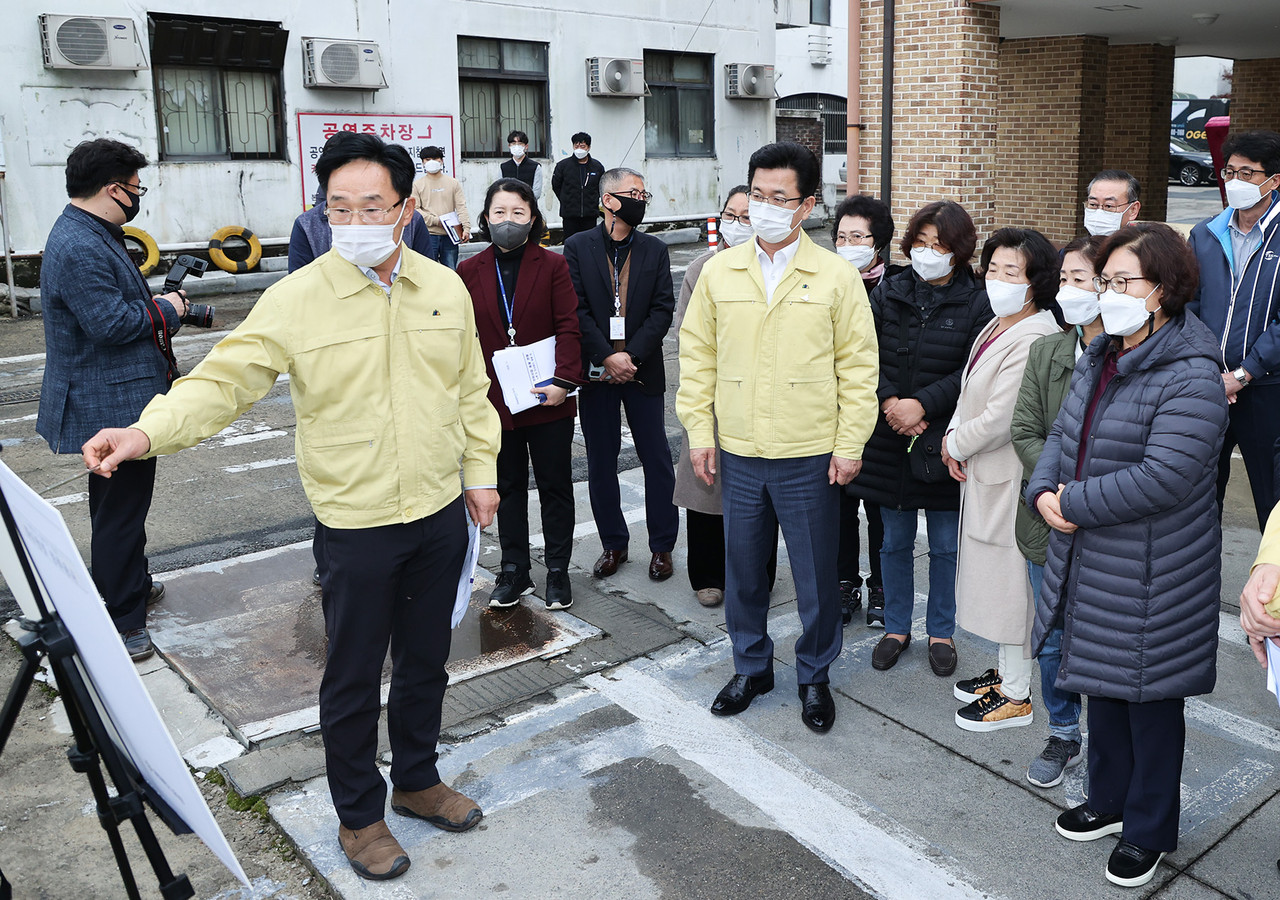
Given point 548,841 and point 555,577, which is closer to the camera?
point 548,841

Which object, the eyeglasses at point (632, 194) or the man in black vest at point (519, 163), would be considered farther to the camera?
the man in black vest at point (519, 163)

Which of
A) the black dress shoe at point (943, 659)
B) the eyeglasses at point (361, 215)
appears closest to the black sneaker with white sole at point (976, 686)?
the black dress shoe at point (943, 659)

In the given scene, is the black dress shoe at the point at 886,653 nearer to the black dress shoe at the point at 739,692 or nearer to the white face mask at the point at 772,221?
the black dress shoe at the point at 739,692

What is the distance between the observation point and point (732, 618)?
4.38 metres

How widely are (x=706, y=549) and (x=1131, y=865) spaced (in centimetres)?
247

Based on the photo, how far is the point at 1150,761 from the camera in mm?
3225

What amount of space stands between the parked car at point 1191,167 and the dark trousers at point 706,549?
1230 inches

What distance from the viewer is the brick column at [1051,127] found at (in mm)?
14555

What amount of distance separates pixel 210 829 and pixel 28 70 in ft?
48.0

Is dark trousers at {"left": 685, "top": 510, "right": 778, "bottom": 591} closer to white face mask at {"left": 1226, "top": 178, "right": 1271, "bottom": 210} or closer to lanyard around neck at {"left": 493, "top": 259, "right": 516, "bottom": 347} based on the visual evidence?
lanyard around neck at {"left": 493, "top": 259, "right": 516, "bottom": 347}

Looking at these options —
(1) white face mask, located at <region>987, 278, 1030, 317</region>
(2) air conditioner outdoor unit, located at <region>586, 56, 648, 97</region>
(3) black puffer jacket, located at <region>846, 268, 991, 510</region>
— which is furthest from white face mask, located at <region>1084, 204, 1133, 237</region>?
(2) air conditioner outdoor unit, located at <region>586, 56, 648, 97</region>

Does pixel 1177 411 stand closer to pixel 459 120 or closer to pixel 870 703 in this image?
pixel 870 703

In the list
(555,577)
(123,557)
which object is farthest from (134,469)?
(555,577)

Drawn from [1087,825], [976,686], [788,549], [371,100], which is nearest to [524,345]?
[788,549]
